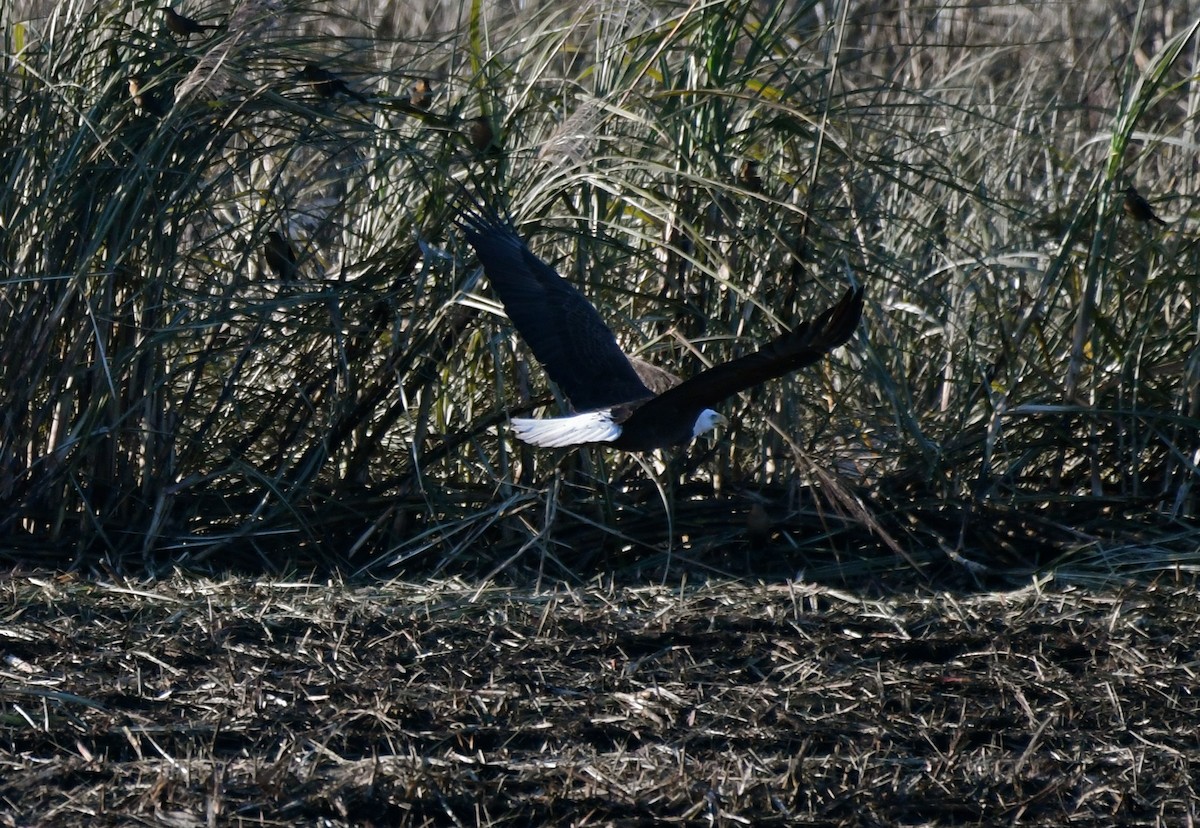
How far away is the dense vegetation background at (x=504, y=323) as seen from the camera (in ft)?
12.7

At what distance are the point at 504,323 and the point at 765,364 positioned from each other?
1.16 m

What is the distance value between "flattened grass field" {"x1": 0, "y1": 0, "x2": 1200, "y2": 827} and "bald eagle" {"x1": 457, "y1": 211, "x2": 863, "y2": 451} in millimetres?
158

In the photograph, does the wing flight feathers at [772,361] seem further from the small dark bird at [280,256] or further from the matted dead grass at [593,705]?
the small dark bird at [280,256]

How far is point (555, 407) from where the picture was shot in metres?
4.35

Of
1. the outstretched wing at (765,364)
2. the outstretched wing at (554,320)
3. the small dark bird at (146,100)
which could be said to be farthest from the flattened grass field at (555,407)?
the outstretched wing at (765,364)

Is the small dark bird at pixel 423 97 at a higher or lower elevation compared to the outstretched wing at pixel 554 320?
higher

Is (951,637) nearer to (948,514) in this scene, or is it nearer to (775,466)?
(948,514)

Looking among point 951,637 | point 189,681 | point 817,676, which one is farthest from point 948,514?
point 189,681

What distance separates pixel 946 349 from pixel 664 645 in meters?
1.72

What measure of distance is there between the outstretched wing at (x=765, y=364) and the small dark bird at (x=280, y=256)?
1.15 meters

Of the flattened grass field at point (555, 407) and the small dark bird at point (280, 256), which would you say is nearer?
the flattened grass field at point (555, 407)

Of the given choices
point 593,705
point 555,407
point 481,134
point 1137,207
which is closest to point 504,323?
point 555,407

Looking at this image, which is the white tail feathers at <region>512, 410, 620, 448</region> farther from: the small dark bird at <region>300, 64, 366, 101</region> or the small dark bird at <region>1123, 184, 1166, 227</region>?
the small dark bird at <region>1123, 184, 1166, 227</region>

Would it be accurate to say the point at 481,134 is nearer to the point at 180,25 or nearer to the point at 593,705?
the point at 180,25
